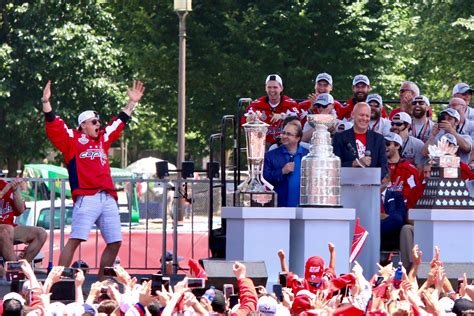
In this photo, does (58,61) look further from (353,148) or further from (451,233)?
(451,233)

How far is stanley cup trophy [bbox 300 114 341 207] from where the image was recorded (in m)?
13.3

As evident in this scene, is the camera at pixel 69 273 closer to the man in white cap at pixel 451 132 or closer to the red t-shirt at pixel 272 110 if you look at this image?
the red t-shirt at pixel 272 110

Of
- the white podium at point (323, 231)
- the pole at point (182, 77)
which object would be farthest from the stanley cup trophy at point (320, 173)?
the pole at point (182, 77)

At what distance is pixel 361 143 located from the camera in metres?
14.4

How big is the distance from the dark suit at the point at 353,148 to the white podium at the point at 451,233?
943 millimetres

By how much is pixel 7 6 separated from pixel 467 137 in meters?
24.7

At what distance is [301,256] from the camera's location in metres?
13.2

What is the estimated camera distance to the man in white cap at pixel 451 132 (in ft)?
50.8

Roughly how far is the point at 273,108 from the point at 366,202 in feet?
7.53

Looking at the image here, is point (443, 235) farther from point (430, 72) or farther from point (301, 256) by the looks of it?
point (430, 72)

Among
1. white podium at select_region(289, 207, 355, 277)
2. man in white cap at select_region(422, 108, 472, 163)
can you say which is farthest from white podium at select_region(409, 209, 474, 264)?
man in white cap at select_region(422, 108, 472, 163)

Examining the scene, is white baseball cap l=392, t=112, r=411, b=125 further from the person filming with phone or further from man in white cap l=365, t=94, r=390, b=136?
the person filming with phone

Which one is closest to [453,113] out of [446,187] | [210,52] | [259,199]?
[446,187]

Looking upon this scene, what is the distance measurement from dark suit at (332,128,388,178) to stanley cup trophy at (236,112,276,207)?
1015mm
